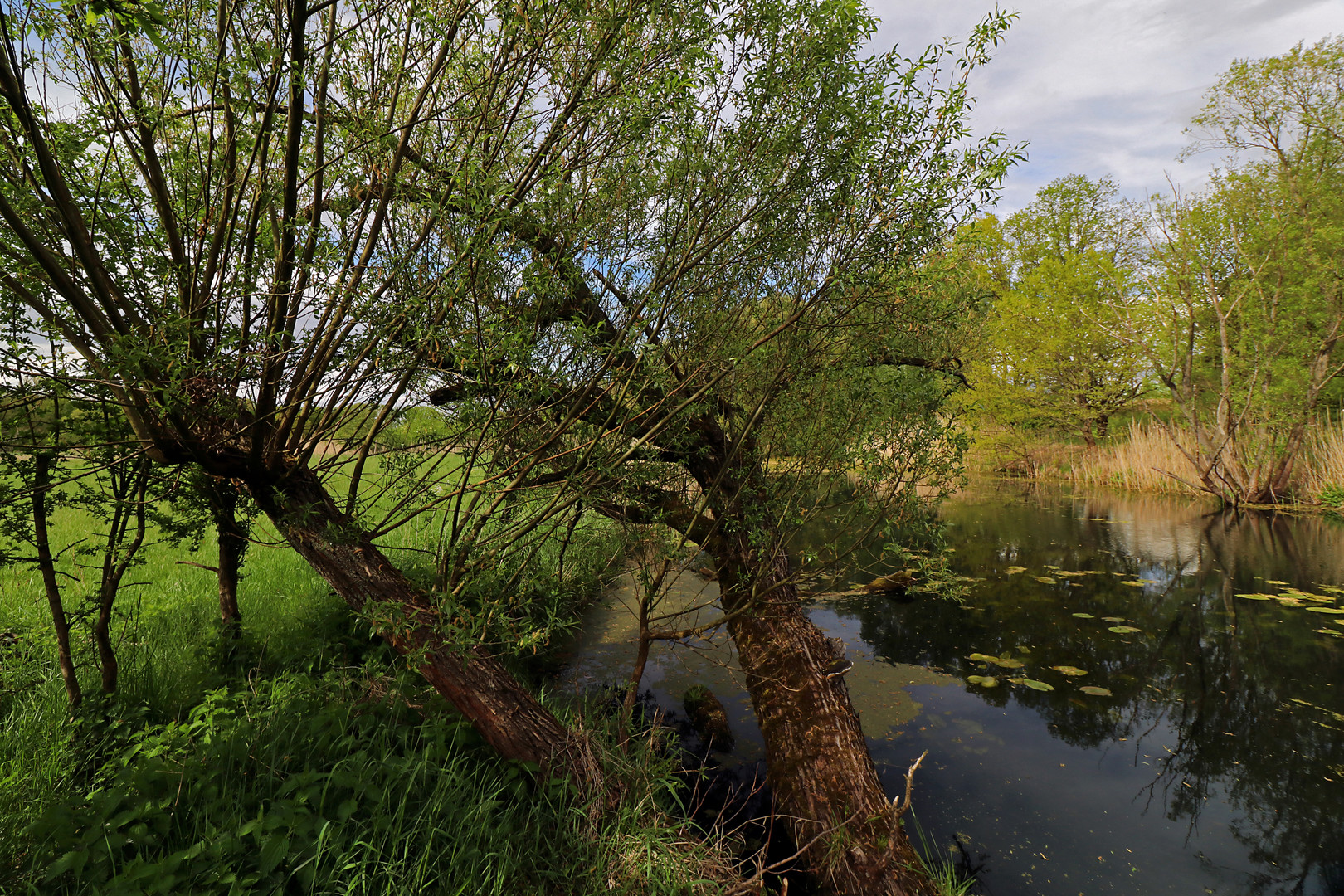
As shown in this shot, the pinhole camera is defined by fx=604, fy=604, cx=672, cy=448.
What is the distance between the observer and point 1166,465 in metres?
16.4

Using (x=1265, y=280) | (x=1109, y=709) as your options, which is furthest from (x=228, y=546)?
(x=1265, y=280)

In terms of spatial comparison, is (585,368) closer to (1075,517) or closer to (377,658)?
A: (377,658)

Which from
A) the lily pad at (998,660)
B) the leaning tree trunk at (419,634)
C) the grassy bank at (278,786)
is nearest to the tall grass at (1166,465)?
the lily pad at (998,660)

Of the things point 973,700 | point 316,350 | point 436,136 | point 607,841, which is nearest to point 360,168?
point 436,136

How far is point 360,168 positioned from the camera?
3.45 meters

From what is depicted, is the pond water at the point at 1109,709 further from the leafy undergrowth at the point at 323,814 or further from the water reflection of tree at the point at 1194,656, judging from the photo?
the leafy undergrowth at the point at 323,814

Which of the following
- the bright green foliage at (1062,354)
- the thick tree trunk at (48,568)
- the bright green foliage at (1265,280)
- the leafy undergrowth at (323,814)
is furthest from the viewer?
the bright green foliage at (1062,354)

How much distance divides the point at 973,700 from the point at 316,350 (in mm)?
6280

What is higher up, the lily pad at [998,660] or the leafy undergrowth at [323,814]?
the leafy undergrowth at [323,814]

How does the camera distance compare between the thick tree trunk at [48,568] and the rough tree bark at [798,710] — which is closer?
the thick tree trunk at [48,568]

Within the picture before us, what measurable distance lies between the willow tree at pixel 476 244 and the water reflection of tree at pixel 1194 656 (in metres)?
2.82

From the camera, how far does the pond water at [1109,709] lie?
401cm

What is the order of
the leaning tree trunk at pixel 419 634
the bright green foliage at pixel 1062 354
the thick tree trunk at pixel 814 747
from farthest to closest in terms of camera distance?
the bright green foliage at pixel 1062 354 < the thick tree trunk at pixel 814 747 < the leaning tree trunk at pixel 419 634

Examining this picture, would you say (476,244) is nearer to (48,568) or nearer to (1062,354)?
(48,568)
